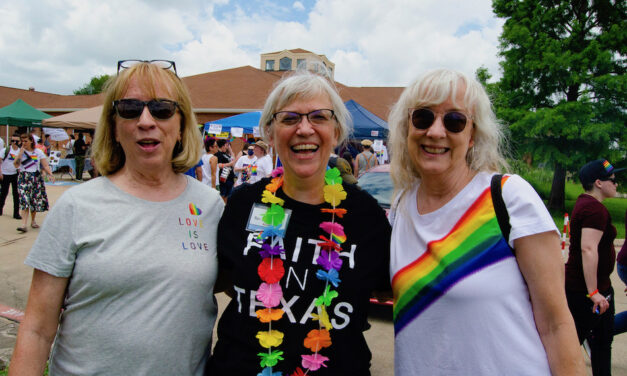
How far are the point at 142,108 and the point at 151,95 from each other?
0.23 feet

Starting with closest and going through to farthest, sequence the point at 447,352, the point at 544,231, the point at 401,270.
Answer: the point at 544,231
the point at 447,352
the point at 401,270

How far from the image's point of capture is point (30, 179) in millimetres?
7777

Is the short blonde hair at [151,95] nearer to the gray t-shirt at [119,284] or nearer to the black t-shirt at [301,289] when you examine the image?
the gray t-shirt at [119,284]

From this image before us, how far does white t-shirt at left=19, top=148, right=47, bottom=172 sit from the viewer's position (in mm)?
7887

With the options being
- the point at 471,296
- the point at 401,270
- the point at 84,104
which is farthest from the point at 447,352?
the point at 84,104

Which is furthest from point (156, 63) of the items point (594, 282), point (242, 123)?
point (242, 123)

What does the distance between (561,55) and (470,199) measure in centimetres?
1277

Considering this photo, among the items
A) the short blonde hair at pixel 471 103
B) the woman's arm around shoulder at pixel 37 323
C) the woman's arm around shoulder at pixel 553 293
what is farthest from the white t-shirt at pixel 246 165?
the woman's arm around shoulder at pixel 553 293

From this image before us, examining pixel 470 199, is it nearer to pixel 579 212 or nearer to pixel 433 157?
pixel 433 157

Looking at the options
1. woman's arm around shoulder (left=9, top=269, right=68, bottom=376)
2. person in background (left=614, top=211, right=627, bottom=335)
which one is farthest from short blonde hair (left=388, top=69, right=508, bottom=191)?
person in background (left=614, top=211, right=627, bottom=335)

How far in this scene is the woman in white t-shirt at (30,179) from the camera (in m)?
7.75

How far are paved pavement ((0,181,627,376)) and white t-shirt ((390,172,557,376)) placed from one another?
215 centimetres

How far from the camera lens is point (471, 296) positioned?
140 cm

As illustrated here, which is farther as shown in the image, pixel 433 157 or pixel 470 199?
pixel 433 157
